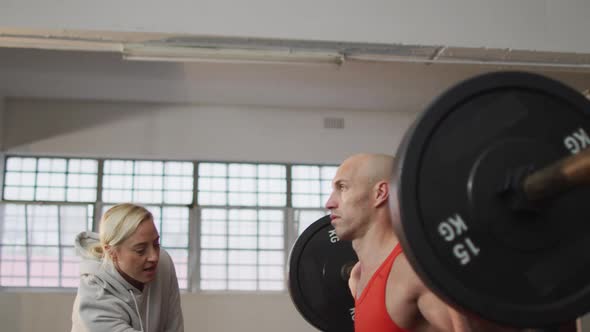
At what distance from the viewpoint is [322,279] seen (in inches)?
109

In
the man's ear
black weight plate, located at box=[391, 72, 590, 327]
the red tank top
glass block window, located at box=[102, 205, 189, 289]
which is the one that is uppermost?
glass block window, located at box=[102, 205, 189, 289]

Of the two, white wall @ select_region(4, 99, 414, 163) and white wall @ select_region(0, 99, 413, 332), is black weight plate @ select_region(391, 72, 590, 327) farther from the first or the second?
white wall @ select_region(4, 99, 414, 163)

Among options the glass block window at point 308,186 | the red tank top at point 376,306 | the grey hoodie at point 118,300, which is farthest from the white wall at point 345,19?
the glass block window at point 308,186

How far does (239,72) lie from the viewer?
23.2 feet

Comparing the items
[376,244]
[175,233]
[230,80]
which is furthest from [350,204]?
[175,233]

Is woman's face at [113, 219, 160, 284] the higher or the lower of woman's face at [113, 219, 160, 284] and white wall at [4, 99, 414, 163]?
the lower

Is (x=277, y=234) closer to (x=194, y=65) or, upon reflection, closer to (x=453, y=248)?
(x=194, y=65)

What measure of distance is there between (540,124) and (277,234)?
7.05 m

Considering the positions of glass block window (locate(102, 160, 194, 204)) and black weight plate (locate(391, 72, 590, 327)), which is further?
glass block window (locate(102, 160, 194, 204))

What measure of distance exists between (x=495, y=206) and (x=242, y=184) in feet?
23.5

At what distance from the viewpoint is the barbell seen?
3.37ft

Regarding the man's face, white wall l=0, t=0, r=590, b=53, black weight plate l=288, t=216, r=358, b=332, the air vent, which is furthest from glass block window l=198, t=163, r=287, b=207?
the man's face

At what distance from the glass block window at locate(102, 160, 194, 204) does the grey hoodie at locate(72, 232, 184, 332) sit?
5.49m

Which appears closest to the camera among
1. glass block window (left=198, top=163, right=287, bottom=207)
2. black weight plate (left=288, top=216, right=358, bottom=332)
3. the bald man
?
the bald man
